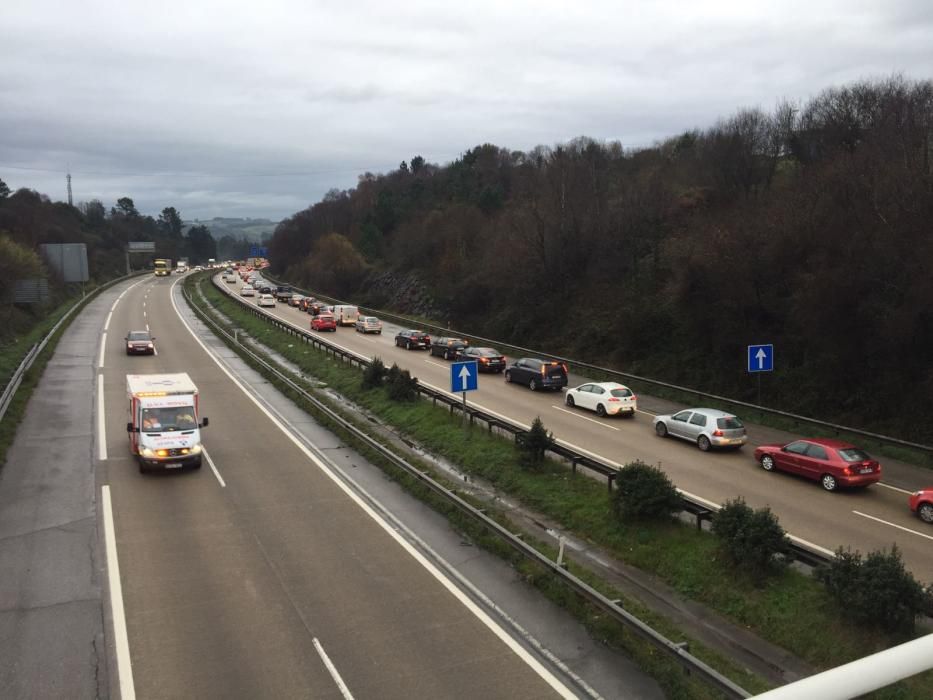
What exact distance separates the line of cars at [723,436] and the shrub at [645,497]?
586 centimetres

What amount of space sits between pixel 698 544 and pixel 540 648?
16.4 feet

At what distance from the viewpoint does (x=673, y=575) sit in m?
13.6

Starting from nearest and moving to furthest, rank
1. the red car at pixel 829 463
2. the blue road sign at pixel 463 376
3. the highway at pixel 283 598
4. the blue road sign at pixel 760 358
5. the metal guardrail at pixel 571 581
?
1. the metal guardrail at pixel 571 581
2. the highway at pixel 283 598
3. the red car at pixel 829 463
4. the blue road sign at pixel 463 376
5. the blue road sign at pixel 760 358

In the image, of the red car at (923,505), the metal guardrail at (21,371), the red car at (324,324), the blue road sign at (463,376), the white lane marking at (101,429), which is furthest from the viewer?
the red car at (324,324)

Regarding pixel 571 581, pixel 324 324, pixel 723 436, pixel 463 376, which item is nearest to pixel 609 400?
pixel 723 436

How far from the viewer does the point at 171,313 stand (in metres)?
63.9

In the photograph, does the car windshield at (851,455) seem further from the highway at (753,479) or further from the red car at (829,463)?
the highway at (753,479)

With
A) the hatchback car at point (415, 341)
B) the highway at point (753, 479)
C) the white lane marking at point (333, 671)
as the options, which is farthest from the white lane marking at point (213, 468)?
the hatchback car at point (415, 341)

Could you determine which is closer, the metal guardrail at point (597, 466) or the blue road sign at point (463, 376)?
the metal guardrail at point (597, 466)

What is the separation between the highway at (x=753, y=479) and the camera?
51.0 ft

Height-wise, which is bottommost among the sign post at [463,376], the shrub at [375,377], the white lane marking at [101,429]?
the white lane marking at [101,429]

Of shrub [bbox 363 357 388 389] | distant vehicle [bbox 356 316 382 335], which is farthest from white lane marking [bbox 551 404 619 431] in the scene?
distant vehicle [bbox 356 316 382 335]

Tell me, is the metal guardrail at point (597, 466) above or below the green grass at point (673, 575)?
above

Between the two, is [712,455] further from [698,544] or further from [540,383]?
[540,383]
